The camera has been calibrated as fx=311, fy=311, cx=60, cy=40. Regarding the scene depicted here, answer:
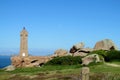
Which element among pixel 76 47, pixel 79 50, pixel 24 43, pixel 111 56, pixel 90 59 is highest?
pixel 24 43

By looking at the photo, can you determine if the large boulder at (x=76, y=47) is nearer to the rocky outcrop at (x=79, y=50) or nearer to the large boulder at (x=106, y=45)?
the rocky outcrop at (x=79, y=50)

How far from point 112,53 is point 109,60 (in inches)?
48.4

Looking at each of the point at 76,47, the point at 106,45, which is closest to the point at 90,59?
the point at 106,45

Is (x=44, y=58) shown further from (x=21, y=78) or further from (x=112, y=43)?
(x=21, y=78)

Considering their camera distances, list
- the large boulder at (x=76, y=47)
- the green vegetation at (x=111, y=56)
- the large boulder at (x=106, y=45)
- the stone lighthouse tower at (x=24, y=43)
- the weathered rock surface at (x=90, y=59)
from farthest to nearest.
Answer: the stone lighthouse tower at (x=24, y=43), the large boulder at (x=76, y=47), the large boulder at (x=106, y=45), the green vegetation at (x=111, y=56), the weathered rock surface at (x=90, y=59)

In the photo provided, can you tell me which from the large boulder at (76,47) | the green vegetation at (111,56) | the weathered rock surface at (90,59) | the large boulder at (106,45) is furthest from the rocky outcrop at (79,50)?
the weathered rock surface at (90,59)

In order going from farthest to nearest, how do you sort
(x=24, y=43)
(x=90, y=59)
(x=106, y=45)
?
(x=24, y=43) < (x=106, y=45) < (x=90, y=59)

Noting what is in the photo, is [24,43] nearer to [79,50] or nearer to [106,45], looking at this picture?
[79,50]

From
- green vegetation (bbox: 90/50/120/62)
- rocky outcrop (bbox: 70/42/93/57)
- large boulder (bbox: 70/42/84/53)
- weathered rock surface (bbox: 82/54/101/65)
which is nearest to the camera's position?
weathered rock surface (bbox: 82/54/101/65)

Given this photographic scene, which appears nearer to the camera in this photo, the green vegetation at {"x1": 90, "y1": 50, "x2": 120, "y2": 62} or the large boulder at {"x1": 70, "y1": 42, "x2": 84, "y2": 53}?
the green vegetation at {"x1": 90, "y1": 50, "x2": 120, "y2": 62}

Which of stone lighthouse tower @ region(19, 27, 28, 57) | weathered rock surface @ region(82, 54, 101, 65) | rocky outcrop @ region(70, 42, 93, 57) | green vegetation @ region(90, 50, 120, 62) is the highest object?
stone lighthouse tower @ region(19, 27, 28, 57)

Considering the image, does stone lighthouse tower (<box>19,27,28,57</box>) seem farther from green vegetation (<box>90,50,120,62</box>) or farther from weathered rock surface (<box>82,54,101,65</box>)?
weathered rock surface (<box>82,54,101,65</box>)

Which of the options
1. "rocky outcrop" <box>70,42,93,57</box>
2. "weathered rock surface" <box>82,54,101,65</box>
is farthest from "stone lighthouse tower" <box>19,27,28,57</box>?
"weathered rock surface" <box>82,54,101,65</box>

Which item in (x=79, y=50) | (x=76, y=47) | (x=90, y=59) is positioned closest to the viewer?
(x=90, y=59)
